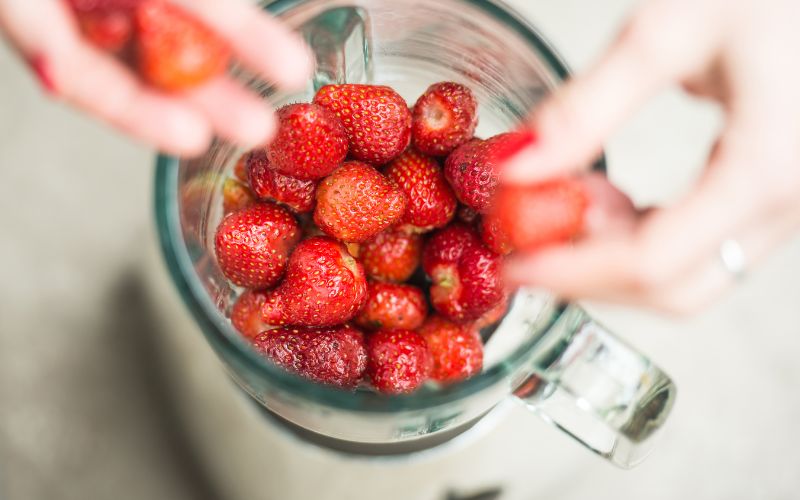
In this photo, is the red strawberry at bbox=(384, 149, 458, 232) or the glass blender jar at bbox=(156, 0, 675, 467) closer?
the glass blender jar at bbox=(156, 0, 675, 467)

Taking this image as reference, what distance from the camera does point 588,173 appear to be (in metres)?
0.48

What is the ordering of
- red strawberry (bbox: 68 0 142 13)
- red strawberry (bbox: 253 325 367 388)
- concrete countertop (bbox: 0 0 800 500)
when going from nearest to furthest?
1. red strawberry (bbox: 68 0 142 13)
2. red strawberry (bbox: 253 325 367 388)
3. concrete countertop (bbox: 0 0 800 500)

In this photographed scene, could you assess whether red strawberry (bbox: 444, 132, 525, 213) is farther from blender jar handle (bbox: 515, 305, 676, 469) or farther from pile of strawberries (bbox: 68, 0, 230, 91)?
pile of strawberries (bbox: 68, 0, 230, 91)

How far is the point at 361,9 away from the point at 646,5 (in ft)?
0.90

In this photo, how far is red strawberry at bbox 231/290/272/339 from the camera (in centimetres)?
56

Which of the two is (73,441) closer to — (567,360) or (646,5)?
(567,360)

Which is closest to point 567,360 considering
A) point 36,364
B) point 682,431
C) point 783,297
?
point 682,431

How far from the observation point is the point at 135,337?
81cm

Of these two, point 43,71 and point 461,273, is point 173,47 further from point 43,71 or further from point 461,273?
point 461,273

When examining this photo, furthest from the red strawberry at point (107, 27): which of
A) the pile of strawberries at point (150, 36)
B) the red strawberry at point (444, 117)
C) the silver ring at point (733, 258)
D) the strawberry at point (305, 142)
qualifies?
the silver ring at point (733, 258)

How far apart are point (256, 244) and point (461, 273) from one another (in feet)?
0.54

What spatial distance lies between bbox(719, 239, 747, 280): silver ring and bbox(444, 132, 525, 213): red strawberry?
6.8 inches

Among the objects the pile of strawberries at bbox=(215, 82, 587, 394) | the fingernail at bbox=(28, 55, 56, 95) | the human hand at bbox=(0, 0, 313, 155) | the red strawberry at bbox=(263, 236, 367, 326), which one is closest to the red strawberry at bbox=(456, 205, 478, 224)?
the pile of strawberries at bbox=(215, 82, 587, 394)

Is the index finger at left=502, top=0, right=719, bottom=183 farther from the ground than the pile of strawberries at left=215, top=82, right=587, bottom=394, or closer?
farther from the ground
